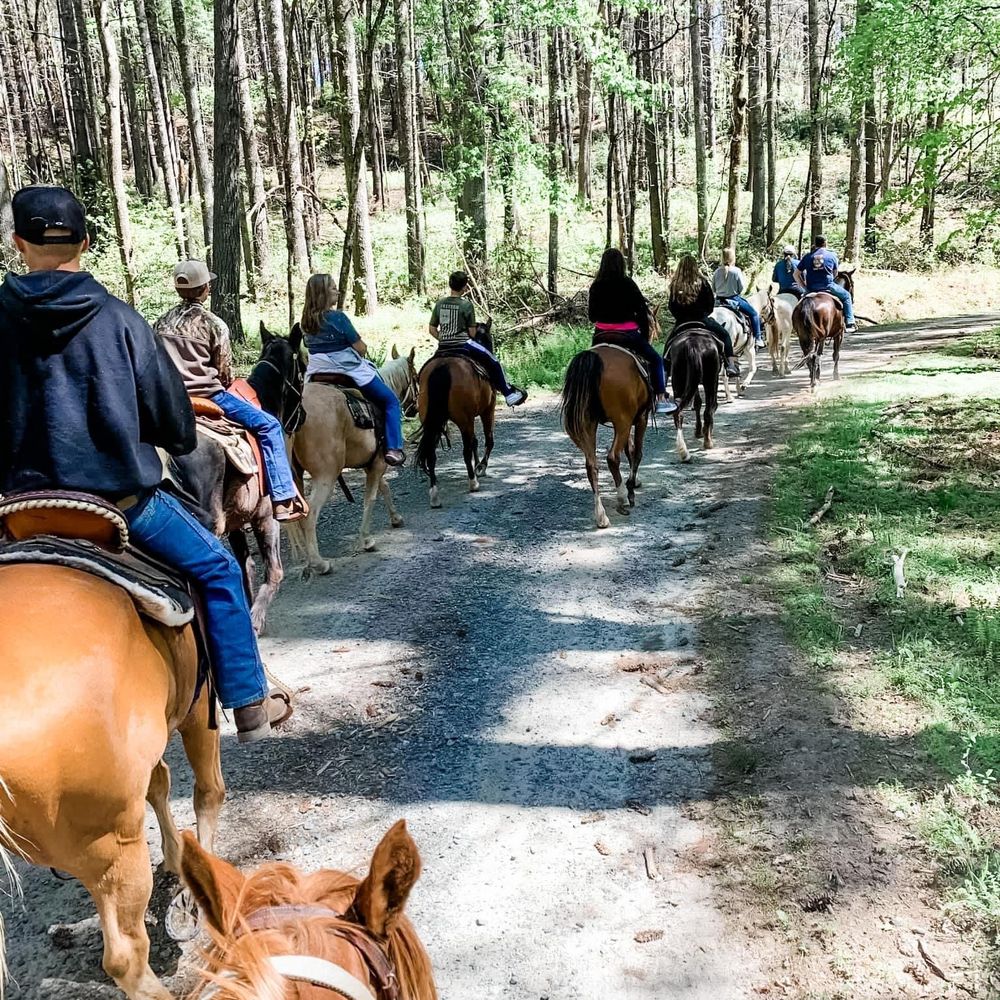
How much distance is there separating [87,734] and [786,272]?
1711 cm

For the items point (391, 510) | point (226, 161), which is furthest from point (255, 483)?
point (226, 161)

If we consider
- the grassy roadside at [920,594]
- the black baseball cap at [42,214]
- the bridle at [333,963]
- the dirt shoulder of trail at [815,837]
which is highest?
the black baseball cap at [42,214]

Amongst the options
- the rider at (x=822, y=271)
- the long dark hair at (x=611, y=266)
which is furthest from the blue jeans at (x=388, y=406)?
the rider at (x=822, y=271)

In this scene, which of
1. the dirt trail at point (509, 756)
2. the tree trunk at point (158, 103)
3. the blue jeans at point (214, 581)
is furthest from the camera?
the tree trunk at point (158, 103)

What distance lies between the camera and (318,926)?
4.90 feet

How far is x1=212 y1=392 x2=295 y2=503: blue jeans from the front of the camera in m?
5.64

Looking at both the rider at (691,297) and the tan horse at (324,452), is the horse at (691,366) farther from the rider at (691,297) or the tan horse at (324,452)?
the tan horse at (324,452)

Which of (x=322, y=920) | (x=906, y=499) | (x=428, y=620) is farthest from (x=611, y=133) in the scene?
(x=322, y=920)

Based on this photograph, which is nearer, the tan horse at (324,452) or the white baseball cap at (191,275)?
the white baseball cap at (191,275)

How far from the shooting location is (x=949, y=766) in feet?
14.3

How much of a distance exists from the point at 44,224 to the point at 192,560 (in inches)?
52.1

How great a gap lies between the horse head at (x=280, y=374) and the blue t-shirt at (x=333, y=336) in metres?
1.27

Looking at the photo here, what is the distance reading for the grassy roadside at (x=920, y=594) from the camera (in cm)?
404

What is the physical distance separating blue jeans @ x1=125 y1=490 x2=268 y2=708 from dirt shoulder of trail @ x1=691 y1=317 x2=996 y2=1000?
2273mm
